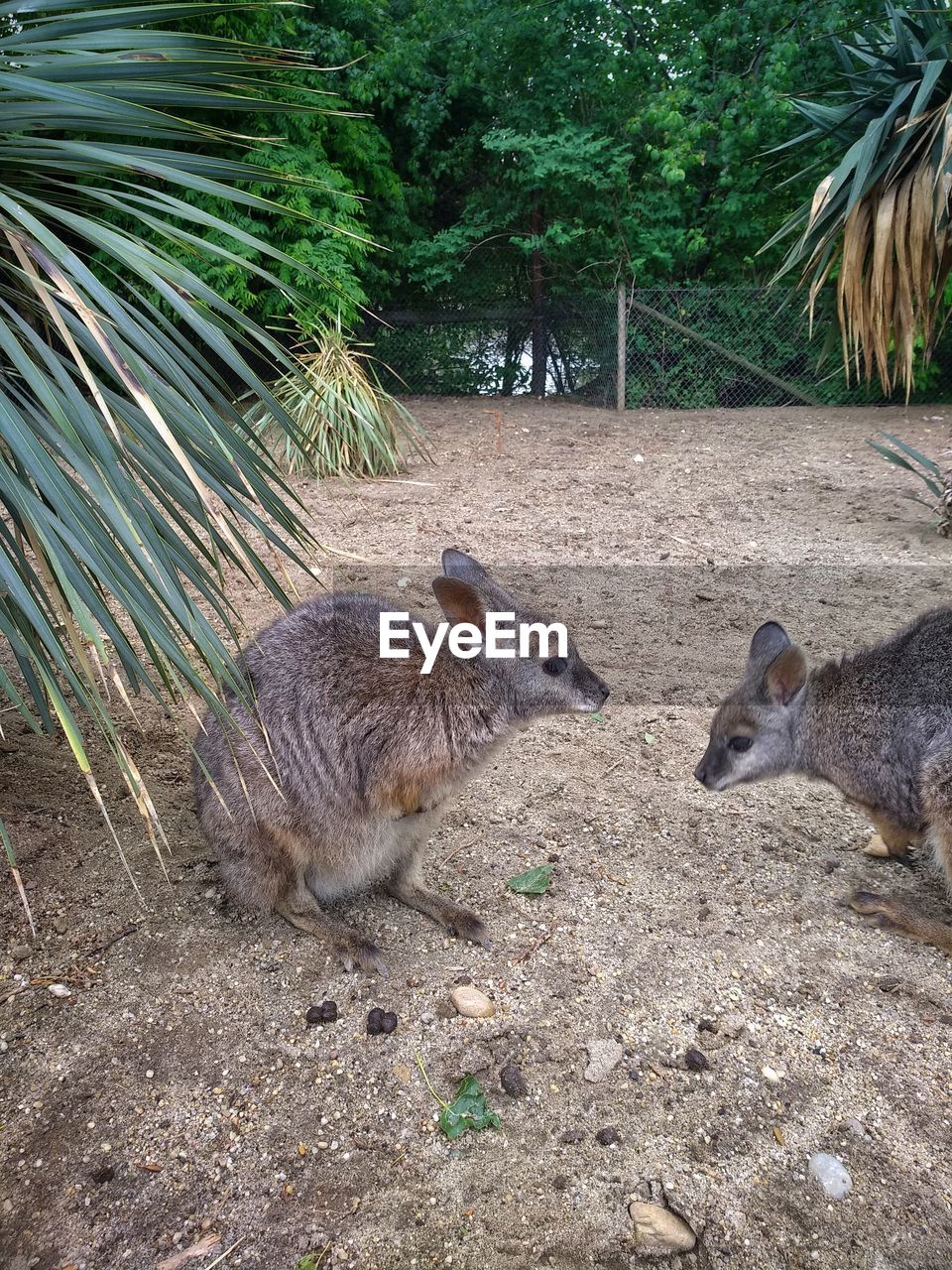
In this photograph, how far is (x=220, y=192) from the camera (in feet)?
7.26

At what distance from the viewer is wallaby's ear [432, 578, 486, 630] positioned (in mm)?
2721

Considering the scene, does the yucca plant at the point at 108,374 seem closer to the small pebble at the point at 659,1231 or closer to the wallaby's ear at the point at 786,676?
the small pebble at the point at 659,1231

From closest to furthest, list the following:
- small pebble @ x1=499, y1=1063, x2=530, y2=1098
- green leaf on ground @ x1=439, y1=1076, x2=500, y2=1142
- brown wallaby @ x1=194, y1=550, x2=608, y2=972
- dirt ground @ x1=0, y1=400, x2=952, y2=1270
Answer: dirt ground @ x1=0, y1=400, x2=952, y2=1270, green leaf on ground @ x1=439, y1=1076, x2=500, y2=1142, small pebble @ x1=499, y1=1063, x2=530, y2=1098, brown wallaby @ x1=194, y1=550, x2=608, y2=972

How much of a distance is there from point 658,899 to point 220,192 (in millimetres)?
2487

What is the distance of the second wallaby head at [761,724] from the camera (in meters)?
3.09

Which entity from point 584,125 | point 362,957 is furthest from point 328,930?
point 584,125

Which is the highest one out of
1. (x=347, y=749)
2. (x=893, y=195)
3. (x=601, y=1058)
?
(x=893, y=195)

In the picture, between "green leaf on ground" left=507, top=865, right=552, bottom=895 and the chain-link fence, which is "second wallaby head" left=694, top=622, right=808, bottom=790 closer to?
"green leaf on ground" left=507, top=865, right=552, bottom=895

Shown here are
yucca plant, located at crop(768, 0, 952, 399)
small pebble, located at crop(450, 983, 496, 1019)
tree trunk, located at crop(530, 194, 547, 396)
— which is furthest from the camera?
tree trunk, located at crop(530, 194, 547, 396)

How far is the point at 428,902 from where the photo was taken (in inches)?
115

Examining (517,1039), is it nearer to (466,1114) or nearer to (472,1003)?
(472,1003)

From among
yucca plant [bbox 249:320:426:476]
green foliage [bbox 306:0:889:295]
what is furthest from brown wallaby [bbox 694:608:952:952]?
green foliage [bbox 306:0:889:295]

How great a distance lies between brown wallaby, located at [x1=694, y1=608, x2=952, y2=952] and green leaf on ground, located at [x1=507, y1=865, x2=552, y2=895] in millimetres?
662

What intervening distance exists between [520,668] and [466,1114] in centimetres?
131
